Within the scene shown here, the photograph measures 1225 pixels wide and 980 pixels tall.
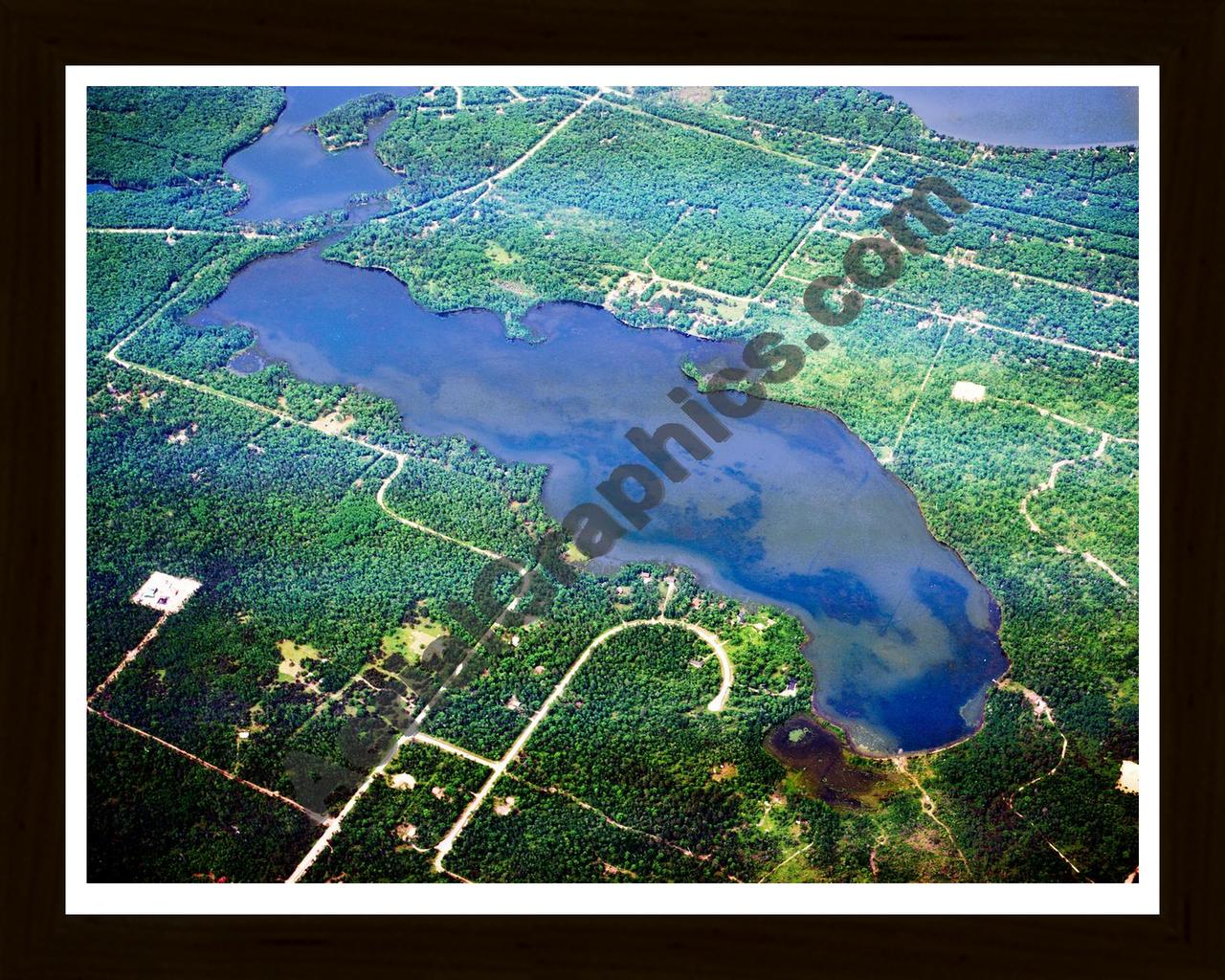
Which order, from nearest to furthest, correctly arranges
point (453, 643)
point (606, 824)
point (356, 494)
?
1. point (606, 824)
2. point (453, 643)
3. point (356, 494)

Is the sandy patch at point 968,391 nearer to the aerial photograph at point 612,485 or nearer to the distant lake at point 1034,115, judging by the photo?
the aerial photograph at point 612,485

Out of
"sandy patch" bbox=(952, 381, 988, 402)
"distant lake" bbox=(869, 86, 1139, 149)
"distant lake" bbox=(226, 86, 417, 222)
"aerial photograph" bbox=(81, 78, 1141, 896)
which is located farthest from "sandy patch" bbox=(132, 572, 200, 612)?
"distant lake" bbox=(869, 86, 1139, 149)

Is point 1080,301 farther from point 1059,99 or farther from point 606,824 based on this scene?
point 606,824

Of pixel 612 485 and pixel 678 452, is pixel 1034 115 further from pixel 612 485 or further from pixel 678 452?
pixel 612 485

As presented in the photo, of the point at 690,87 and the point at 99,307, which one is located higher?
the point at 690,87

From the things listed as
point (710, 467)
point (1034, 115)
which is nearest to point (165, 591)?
point (710, 467)

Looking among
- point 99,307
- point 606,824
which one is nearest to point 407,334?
point 99,307

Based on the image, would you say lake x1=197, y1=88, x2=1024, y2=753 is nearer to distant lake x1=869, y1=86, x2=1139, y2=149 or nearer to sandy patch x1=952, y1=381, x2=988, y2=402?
sandy patch x1=952, y1=381, x2=988, y2=402
